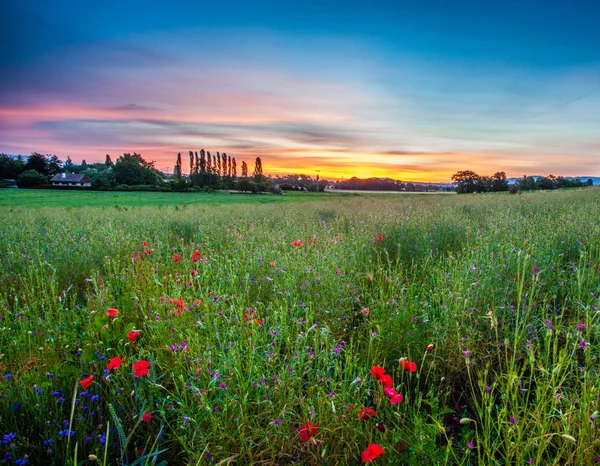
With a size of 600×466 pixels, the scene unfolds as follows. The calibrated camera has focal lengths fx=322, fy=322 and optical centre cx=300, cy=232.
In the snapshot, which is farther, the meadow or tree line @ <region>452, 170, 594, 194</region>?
tree line @ <region>452, 170, 594, 194</region>

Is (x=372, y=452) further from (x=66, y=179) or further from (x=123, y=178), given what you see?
(x=66, y=179)

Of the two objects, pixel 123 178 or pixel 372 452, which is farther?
pixel 123 178

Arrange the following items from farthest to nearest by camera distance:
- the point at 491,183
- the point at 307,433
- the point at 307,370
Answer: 1. the point at 491,183
2. the point at 307,370
3. the point at 307,433

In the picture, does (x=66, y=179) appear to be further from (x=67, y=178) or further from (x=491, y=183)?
(x=491, y=183)

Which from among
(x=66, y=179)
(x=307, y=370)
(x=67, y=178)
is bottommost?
(x=307, y=370)

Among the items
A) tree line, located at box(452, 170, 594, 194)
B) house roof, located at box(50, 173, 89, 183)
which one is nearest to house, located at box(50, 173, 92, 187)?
house roof, located at box(50, 173, 89, 183)

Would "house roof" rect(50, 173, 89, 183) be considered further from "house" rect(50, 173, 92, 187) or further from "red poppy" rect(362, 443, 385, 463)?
"red poppy" rect(362, 443, 385, 463)

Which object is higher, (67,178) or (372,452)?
(67,178)

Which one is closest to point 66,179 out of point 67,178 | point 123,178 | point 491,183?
point 67,178

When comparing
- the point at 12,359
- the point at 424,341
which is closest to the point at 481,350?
the point at 424,341

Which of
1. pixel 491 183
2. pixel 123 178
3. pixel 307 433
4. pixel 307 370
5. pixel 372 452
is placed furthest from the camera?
pixel 123 178

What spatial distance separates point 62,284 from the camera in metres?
4.11

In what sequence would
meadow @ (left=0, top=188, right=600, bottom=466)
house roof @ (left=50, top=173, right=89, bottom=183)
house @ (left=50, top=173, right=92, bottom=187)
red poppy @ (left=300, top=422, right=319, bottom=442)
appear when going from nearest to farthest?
red poppy @ (left=300, top=422, right=319, bottom=442) → meadow @ (left=0, top=188, right=600, bottom=466) → house @ (left=50, top=173, right=92, bottom=187) → house roof @ (left=50, top=173, right=89, bottom=183)

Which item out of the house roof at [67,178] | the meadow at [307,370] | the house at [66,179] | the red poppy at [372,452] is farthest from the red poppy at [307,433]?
the house roof at [67,178]
